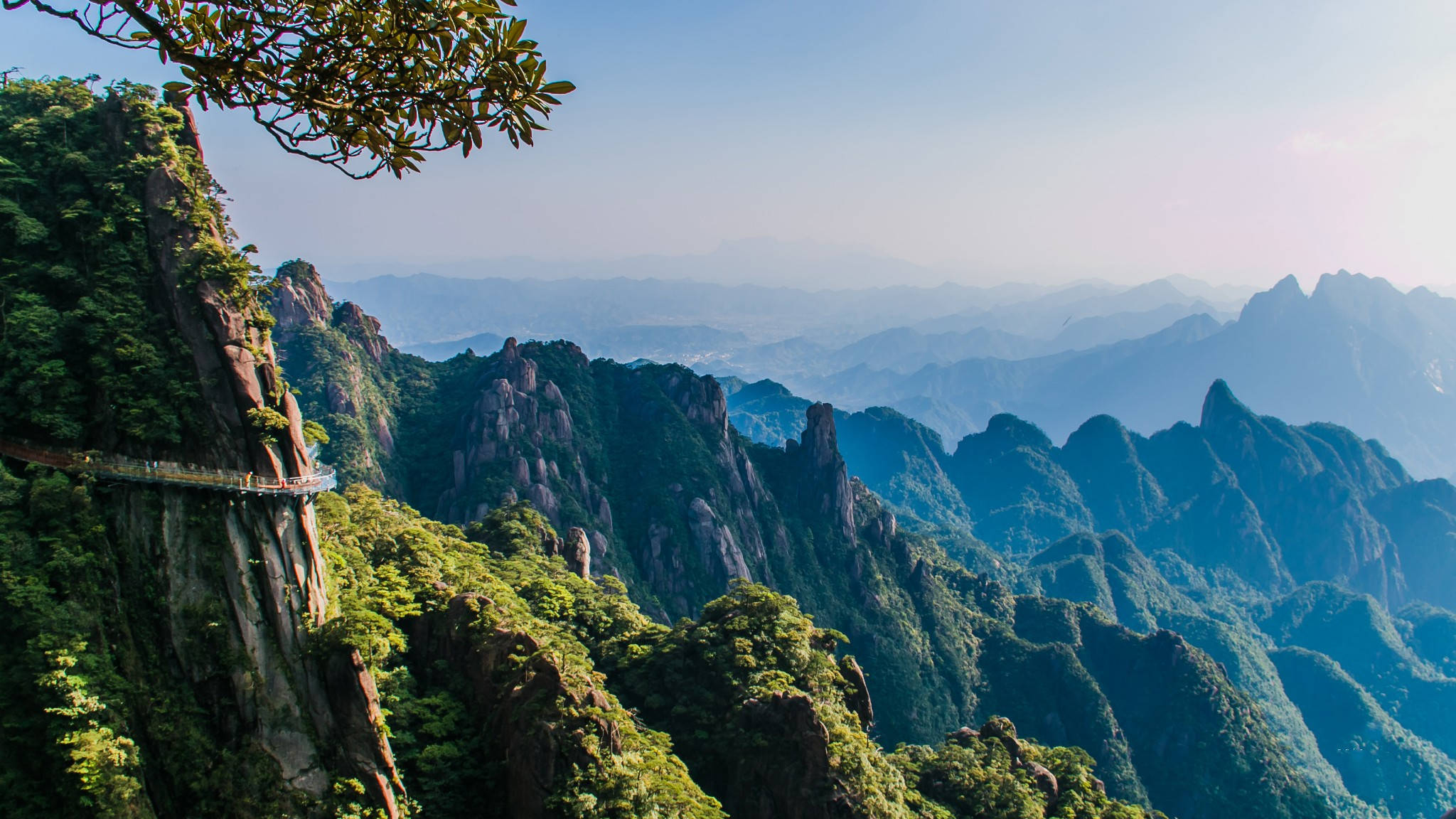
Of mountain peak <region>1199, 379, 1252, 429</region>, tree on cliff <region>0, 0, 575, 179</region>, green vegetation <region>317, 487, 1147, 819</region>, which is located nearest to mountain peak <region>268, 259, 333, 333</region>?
green vegetation <region>317, 487, 1147, 819</region>

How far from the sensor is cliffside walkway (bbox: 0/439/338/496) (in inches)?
765

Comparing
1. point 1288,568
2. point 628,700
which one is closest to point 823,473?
point 628,700

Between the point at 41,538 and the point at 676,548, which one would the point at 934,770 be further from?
the point at 676,548

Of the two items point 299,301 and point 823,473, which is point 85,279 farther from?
point 823,473

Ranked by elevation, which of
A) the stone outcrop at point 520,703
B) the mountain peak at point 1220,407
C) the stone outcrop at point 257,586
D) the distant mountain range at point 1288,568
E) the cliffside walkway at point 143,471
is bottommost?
the distant mountain range at point 1288,568

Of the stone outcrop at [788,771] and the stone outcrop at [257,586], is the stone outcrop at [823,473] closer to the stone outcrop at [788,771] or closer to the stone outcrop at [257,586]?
the stone outcrop at [788,771]

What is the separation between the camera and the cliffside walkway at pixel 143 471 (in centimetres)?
1944

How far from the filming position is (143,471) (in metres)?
19.5

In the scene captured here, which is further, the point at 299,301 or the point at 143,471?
the point at 299,301

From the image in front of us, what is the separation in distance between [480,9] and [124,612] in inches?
811

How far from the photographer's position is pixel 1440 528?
170 meters

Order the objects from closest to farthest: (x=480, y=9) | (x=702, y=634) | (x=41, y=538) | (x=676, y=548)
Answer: (x=480, y=9)
(x=41, y=538)
(x=702, y=634)
(x=676, y=548)

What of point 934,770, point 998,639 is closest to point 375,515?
point 934,770

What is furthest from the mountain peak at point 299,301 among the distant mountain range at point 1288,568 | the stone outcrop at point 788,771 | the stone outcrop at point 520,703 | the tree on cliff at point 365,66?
the distant mountain range at point 1288,568
